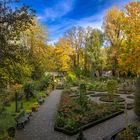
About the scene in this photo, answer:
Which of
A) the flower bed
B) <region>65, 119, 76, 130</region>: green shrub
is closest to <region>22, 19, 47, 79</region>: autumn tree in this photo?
the flower bed

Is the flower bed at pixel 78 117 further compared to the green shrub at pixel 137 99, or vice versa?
the green shrub at pixel 137 99

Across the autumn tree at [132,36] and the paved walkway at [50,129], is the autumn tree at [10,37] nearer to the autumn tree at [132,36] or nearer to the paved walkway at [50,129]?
the paved walkway at [50,129]

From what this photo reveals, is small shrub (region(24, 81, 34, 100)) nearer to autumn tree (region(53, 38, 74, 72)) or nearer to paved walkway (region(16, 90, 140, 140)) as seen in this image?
paved walkway (region(16, 90, 140, 140))

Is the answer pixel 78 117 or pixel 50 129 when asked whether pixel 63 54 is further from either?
pixel 50 129

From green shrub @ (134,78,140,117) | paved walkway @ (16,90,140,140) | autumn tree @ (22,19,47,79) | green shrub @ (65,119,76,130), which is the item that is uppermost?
autumn tree @ (22,19,47,79)

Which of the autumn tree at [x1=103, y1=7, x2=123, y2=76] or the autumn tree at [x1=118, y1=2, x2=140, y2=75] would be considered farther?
the autumn tree at [x1=103, y1=7, x2=123, y2=76]

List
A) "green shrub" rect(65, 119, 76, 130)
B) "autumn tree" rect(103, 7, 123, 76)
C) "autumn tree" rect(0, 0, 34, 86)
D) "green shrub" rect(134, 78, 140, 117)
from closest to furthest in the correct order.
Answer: "autumn tree" rect(0, 0, 34, 86) → "green shrub" rect(65, 119, 76, 130) → "green shrub" rect(134, 78, 140, 117) → "autumn tree" rect(103, 7, 123, 76)

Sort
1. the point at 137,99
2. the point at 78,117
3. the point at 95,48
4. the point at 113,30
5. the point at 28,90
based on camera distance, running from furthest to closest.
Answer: the point at 95,48
the point at 113,30
the point at 28,90
the point at 137,99
the point at 78,117

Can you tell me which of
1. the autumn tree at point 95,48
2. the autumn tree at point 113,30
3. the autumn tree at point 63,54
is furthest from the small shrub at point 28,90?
the autumn tree at point 95,48

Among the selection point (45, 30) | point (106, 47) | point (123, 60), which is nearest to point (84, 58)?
point (106, 47)

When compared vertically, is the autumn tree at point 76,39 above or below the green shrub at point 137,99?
above

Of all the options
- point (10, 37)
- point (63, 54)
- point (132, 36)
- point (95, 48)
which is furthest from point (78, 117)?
point (63, 54)

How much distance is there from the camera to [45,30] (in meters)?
37.7

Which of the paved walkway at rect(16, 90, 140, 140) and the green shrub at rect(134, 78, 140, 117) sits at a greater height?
the green shrub at rect(134, 78, 140, 117)
